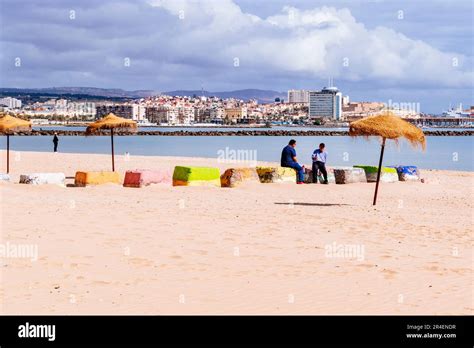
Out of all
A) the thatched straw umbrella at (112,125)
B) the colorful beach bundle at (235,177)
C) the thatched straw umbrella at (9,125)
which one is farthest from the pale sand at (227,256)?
the thatched straw umbrella at (9,125)

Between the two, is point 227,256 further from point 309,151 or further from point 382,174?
point 309,151

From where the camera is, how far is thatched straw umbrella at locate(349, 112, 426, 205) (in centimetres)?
1448

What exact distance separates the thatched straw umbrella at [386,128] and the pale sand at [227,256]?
144 cm

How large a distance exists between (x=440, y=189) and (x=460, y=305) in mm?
14177

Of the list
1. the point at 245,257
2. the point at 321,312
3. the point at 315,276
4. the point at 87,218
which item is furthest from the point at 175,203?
the point at 321,312

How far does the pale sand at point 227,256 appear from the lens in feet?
23.2

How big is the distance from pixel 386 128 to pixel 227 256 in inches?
250

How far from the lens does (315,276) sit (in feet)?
27.0

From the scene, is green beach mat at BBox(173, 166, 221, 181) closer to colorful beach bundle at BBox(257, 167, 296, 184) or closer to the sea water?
colorful beach bundle at BBox(257, 167, 296, 184)

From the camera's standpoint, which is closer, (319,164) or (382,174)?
(319,164)

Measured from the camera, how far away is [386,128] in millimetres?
14500

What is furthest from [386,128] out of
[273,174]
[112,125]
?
[112,125]

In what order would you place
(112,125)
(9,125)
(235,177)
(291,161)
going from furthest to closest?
(9,125)
(112,125)
(291,161)
(235,177)
